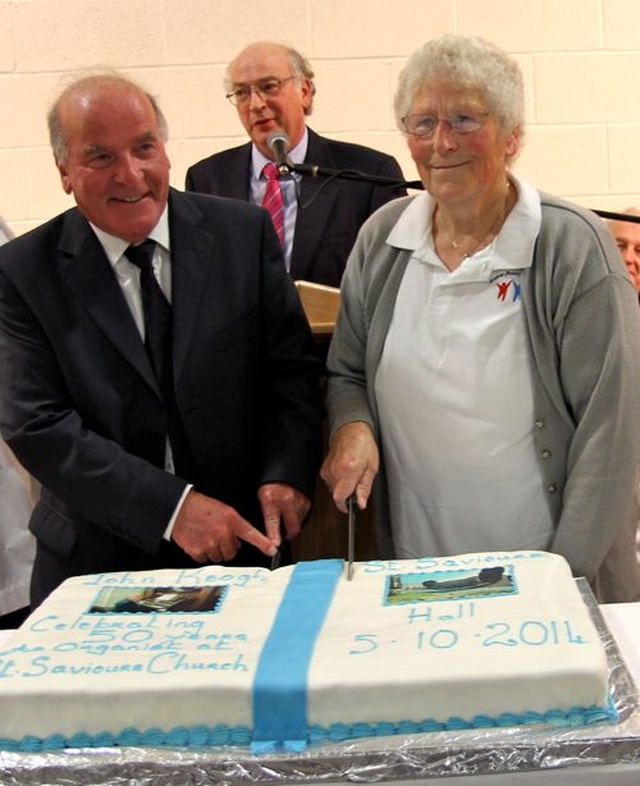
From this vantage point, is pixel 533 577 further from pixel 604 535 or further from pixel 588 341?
pixel 588 341

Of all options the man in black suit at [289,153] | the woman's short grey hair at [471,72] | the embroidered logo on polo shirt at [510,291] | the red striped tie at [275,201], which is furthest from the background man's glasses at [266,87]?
the embroidered logo on polo shirt at [510,291]

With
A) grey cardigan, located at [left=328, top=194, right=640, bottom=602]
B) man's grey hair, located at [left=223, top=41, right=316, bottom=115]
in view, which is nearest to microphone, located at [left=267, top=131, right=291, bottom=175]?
grey cardigan, located at [left=328, top=194, right=640, bottom=602]

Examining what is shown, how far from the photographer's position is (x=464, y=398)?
1.67 metres

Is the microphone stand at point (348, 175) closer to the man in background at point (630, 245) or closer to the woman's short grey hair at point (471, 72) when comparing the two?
the woman's short grey hair at point (471, 72)

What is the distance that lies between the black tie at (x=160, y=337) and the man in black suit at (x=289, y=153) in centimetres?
131

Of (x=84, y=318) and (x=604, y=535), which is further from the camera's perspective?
(x=84, y=318)

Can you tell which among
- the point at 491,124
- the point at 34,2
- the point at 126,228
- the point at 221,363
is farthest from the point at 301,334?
the point at 34,2

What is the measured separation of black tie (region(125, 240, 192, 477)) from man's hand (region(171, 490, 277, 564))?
0.42 feet

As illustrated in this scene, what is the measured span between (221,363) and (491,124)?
1.83 feet

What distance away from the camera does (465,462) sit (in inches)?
66.5

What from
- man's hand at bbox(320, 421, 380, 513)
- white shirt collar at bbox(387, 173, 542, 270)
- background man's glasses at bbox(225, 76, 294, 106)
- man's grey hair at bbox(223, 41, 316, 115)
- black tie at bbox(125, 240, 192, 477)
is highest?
man's grey hair at bbox(223, 41, 316, 115)

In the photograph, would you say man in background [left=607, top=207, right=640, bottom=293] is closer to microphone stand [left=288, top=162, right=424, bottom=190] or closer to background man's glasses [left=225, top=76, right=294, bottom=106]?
microphone stand [left=288, top=162, right=424, bottom=190]

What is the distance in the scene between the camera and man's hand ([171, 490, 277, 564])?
157cm

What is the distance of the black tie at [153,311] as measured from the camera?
172cm
